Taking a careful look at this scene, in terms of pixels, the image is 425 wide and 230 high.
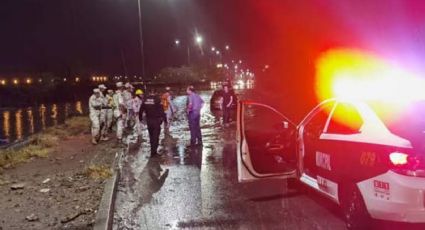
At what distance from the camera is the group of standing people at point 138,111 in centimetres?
1270

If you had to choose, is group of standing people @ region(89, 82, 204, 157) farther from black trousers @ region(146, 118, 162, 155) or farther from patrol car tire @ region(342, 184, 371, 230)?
patrol car tire @ region(342, 184, 371, 230)

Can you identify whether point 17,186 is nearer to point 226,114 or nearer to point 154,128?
point 154,128

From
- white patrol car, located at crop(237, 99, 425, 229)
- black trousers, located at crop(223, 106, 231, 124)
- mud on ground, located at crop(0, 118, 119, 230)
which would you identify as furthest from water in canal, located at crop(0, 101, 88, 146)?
white patrol car, located at crop(237, 99, 425, 229)

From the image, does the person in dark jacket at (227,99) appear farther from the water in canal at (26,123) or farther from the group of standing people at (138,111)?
the water in canal at (26,123)

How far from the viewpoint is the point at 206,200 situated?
8.02m

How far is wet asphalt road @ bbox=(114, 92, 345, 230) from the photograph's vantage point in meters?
6.71

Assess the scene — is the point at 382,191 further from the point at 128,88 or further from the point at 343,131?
the point at 128,88

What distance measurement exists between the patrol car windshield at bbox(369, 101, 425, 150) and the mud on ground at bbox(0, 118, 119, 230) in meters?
4.04

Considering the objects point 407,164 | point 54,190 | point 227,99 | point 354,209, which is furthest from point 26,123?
point 407,164

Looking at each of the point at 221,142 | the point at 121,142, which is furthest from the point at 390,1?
the point at 121,142

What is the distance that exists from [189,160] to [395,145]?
7526 mm

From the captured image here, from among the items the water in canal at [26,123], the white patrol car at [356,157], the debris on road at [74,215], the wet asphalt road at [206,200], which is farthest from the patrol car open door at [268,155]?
the water in canal at [26,123]

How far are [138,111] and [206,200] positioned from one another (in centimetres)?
860

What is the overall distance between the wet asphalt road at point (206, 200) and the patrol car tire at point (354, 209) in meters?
0.42
